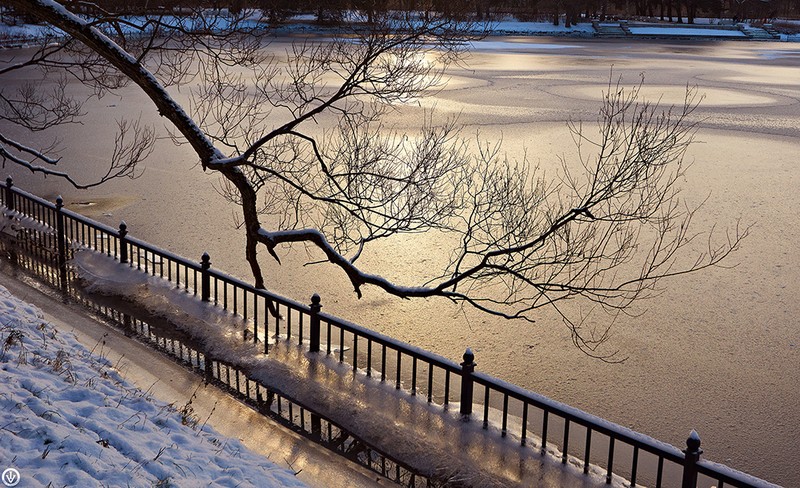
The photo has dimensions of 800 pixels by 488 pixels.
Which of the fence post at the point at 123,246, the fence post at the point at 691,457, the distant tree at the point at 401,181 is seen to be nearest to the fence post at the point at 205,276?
the distant tree at the point at 401,181

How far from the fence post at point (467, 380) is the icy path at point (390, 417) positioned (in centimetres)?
14

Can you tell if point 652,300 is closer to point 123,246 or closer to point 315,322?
point 315,322

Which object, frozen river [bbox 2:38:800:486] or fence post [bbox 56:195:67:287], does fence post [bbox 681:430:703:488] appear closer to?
frozen river [bbox 2:38:800:486]

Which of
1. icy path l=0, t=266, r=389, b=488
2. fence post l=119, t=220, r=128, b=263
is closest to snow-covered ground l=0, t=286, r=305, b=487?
icy path l=0, t=266, r=389, b=488

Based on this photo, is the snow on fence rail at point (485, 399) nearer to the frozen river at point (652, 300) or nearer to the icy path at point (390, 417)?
the icy path at point (390, 417)

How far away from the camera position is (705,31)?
248 ft

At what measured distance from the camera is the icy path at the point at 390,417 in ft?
23.9

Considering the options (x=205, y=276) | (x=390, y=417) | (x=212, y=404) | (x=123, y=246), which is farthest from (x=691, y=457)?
(x=123, y=246)

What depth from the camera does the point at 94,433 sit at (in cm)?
603

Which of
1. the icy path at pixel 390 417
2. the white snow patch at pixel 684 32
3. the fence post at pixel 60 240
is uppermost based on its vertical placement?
the white snow patch at pixel 684 32

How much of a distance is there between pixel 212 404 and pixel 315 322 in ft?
4.73

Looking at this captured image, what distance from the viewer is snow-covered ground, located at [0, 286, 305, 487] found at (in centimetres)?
532

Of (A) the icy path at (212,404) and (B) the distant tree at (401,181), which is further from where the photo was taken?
(B) the distant tree at (401,181)

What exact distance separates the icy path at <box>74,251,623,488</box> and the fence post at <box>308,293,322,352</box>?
121 mm
